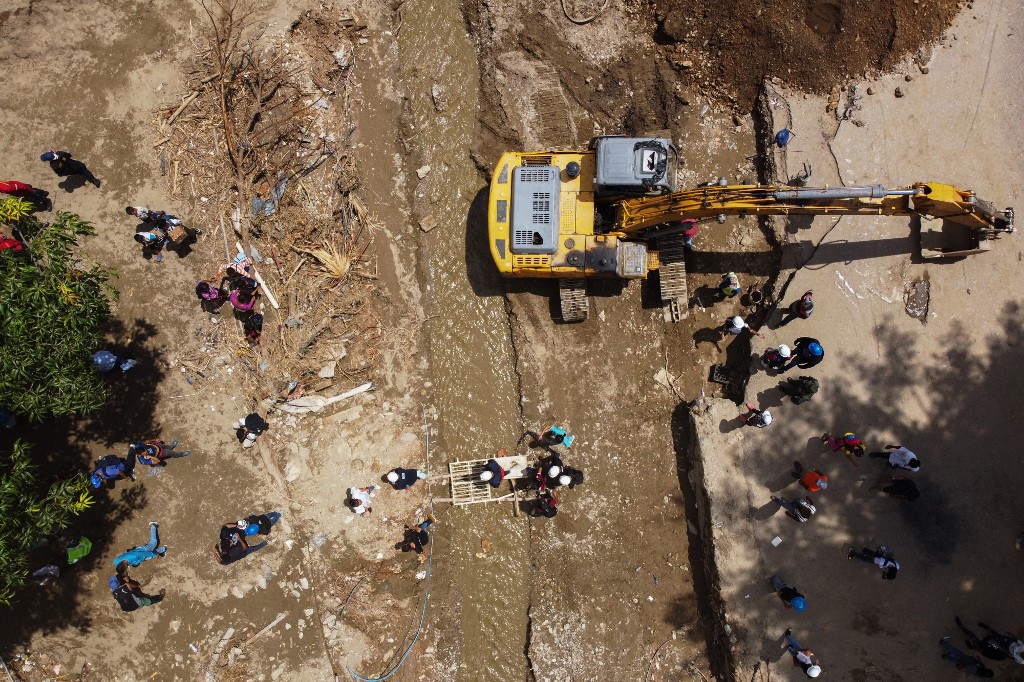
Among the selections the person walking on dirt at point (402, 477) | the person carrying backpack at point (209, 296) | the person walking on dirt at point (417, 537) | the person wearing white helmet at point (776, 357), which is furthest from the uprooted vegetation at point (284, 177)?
the person wearing white helmet at point (776, 357)

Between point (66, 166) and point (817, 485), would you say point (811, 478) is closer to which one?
point (817, 485)

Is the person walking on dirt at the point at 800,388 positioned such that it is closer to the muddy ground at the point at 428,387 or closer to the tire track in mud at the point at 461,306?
the muddy ground at the point at 428,387

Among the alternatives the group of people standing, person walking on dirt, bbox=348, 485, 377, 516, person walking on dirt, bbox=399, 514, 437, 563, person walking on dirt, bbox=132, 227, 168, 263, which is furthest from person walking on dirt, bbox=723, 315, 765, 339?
person walking on dirt, bbox=132, 227, 168, 263

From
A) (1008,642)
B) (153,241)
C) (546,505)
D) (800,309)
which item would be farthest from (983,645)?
(153,241)

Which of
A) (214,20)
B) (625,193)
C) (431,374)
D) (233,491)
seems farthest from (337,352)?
(214,20)

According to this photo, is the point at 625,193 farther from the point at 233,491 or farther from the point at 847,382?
the point at 233,491

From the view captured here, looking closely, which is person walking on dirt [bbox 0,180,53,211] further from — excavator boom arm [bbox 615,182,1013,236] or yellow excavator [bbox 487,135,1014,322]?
excavator boom arm [bbox 615,182,1013,236]
